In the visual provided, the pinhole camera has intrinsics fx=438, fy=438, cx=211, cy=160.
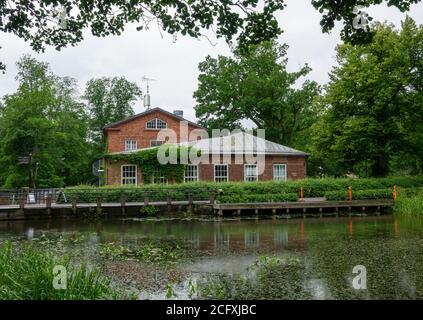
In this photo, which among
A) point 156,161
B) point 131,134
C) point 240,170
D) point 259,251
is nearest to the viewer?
Answer: point 259,251

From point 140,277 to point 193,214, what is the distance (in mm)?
15863

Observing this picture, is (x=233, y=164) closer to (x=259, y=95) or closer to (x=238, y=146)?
(x=238, y=146)

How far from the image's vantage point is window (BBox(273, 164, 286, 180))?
108 feet

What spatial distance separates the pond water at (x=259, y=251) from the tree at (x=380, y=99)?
30.2 feet

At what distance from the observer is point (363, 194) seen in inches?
1081

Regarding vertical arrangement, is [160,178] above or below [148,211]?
above

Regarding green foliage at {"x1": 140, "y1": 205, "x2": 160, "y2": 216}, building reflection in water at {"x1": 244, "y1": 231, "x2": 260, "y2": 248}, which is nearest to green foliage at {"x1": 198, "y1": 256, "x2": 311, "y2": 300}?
building reflection in water at {"x1": 244, "y1": 231, "x2": 260, "y2": 248}

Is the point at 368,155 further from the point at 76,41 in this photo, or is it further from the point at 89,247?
the point at 76,41

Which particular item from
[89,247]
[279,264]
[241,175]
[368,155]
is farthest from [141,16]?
[368,155]

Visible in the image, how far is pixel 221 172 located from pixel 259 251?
62.1ft

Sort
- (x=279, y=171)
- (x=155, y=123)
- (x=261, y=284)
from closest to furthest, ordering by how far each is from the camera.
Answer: (x=261, y=284) → (x=279, y=171) → (x=155, y=123)

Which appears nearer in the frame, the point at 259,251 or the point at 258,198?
the point at 259,251

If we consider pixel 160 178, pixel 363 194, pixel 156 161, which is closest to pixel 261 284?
pixel 363 194

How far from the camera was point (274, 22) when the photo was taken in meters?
6.73
